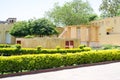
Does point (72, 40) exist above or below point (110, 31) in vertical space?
below

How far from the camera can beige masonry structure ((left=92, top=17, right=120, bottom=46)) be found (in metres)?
31.7

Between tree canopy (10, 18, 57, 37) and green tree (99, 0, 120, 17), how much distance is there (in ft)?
63.3

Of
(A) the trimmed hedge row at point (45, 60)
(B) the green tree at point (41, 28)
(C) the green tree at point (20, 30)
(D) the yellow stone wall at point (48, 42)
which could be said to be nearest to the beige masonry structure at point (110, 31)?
(B) the green tree at point (41, 28)

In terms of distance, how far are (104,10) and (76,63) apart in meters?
38.5

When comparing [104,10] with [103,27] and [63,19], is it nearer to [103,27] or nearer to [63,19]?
[63,19]

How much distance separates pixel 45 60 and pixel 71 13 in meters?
33.1

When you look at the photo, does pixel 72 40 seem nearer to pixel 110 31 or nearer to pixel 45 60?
pixel 45 60

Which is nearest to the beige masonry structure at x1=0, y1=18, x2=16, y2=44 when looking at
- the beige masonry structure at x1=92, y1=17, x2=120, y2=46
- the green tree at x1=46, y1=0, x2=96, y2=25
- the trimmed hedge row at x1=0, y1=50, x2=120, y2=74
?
the green tree at x1=46, y1=0, x2=96, y2=25

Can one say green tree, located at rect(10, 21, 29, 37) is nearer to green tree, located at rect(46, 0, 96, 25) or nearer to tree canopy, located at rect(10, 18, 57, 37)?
tree canopy, located at rect(10, 18, 57, 37)

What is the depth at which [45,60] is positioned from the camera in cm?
1231

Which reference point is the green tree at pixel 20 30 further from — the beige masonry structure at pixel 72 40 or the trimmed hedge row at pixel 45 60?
the trimmed hedge row at pixel 45 60

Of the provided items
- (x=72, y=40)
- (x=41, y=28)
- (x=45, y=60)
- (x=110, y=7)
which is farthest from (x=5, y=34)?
(x=45, y=60)

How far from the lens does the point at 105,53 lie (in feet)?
51.6

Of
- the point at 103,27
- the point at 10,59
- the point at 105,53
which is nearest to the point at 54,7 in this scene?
the point at 103,27
